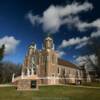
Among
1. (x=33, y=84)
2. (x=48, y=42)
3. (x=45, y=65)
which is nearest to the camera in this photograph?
(x=33, y=84)

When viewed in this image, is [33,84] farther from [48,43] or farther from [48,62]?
[48,43]

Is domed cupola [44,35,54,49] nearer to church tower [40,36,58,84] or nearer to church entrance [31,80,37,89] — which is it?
church tower [40,36,58,84]

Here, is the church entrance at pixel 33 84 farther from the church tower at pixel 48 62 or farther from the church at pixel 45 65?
the church tower at pixel 48 62

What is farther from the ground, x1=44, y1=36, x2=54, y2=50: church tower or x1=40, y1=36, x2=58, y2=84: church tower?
x1=44, y1=36, x2=54, y2=50: church tower

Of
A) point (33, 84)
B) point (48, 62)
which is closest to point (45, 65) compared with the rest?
point (48, 62)

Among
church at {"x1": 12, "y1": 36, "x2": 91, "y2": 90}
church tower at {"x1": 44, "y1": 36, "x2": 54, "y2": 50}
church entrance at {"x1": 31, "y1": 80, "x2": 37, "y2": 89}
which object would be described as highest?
church tower at {"x1": 44, "y1": 36, "x2": 54, "y2": 50}

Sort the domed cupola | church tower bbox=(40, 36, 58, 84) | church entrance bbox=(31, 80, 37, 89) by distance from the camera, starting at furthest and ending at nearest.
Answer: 1. the domed cupola
2. church tower bbox=(40, 36, 58, 84)
3. church entrance bbox=(31, 80, 37, 89)

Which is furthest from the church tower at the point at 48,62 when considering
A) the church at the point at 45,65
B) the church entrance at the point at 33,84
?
the church entrance at the point at 33,84

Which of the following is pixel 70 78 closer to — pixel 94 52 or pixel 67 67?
pixel 67 67

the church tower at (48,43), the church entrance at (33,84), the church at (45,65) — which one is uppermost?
the church tower at (48,43)

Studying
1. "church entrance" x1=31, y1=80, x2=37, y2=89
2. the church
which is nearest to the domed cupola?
the church

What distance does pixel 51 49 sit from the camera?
55.7m

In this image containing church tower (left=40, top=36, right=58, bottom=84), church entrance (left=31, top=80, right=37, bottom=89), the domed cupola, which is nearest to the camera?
church entrance (left=31, top=80, right=37, bottom=89)

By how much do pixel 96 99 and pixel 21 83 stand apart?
15081 millimetres
